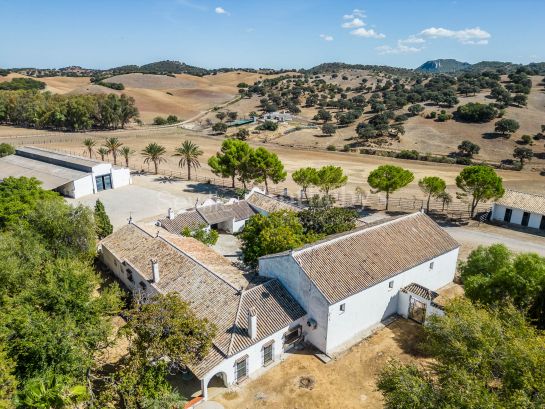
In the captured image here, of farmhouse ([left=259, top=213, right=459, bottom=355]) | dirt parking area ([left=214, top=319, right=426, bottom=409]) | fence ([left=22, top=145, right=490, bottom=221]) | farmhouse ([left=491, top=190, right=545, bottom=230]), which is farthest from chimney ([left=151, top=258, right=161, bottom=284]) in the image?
farmhouse ([left=491, top=190, right=545, bottom=230])

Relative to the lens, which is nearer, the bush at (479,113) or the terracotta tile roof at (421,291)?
the terracotta tile roof at (421,291)

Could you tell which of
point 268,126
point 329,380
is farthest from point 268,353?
point 268,126

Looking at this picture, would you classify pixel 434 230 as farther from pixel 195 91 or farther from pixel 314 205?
pixel 195 91

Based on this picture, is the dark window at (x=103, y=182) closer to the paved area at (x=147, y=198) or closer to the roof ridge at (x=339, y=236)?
the paved area at (x=147, y=198)

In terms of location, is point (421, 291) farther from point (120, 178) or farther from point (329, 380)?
point (120, 178)

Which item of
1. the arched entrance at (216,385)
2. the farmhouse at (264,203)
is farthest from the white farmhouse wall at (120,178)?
the arched entrance at (216,385)
